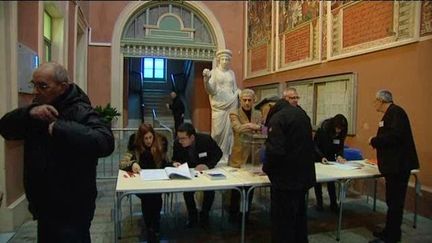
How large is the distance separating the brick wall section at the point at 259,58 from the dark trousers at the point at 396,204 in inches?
180

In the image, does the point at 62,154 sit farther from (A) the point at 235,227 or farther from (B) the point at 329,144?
(B) the point at 329,144

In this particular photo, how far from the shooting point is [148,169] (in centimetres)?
269

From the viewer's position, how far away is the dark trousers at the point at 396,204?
2551mm

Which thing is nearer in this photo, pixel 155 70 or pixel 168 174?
pixel 168 174

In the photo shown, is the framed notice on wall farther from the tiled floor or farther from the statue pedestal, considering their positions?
the statue pedestal

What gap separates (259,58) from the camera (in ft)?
23.5

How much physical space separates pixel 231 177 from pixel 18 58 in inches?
71.9

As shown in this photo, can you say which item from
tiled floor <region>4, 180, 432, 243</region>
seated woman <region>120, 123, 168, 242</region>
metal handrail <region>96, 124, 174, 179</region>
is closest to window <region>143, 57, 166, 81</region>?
metal handrail <region>96, 124, 174, 179</region>

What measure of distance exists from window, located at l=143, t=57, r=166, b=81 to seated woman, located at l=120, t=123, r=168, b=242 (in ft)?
26.2

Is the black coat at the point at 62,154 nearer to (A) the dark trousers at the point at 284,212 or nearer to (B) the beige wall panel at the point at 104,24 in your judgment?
(A) the dark trousers at the point at 284,212

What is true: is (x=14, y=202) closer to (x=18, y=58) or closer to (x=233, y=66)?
(x=18, y=58)

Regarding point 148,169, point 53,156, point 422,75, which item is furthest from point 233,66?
point 53,156

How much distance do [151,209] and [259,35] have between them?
5.34 m

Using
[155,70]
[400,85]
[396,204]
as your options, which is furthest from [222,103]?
[155,70]
